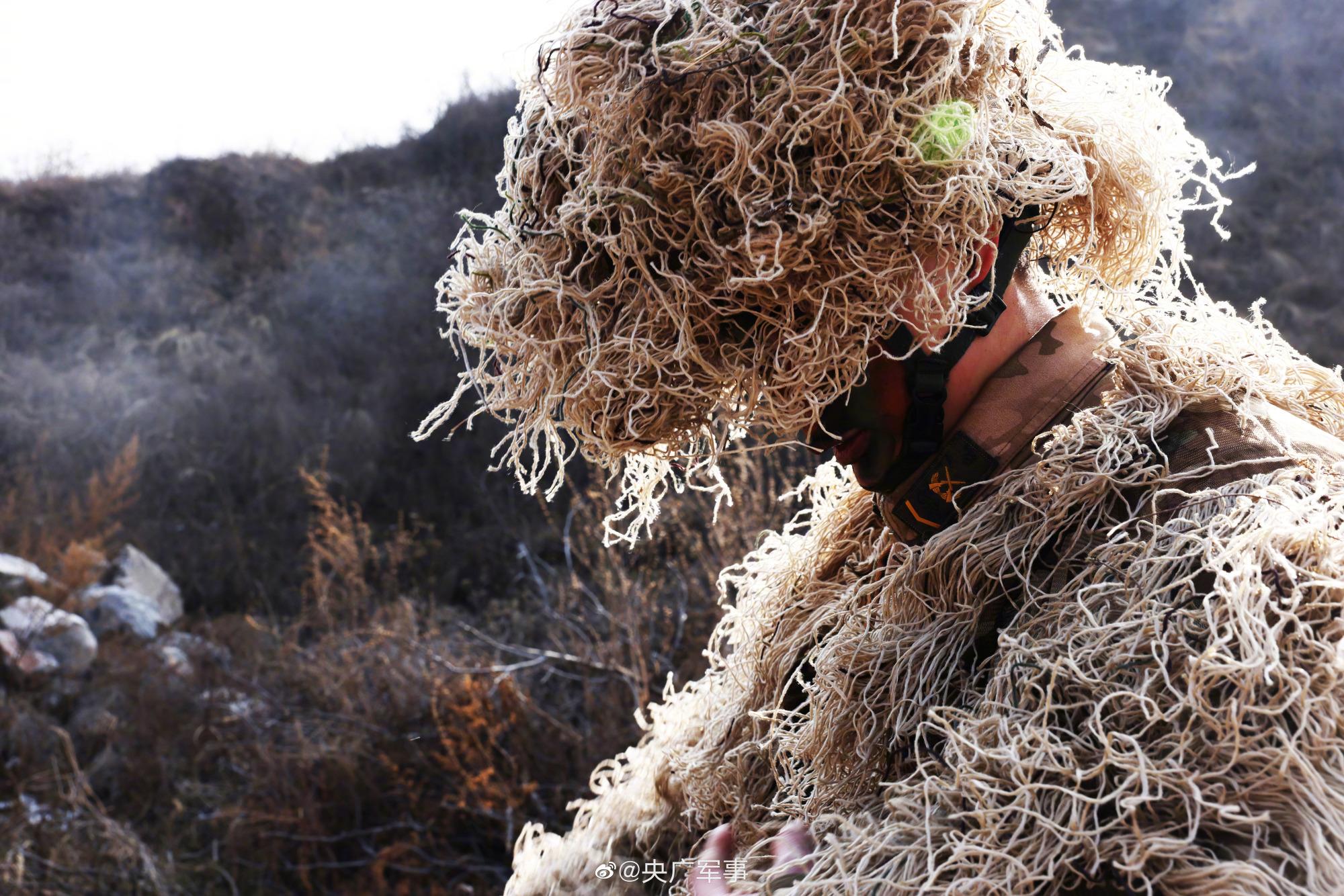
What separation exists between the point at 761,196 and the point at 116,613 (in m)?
6.56

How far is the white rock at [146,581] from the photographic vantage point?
6.75 metres

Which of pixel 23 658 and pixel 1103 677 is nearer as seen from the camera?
pixel 1103 677

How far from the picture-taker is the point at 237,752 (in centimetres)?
461

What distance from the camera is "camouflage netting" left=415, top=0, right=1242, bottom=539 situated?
1.07 metres

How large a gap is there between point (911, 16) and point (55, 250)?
13.0 metres

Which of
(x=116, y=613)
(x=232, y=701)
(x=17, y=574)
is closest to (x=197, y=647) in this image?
(x=232, y=701)

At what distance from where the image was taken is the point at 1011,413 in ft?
4.07

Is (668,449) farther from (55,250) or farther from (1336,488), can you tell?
(55,250)

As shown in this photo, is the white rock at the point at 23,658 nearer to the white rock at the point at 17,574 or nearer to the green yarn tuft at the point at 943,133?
the white rock at the point at 17,574

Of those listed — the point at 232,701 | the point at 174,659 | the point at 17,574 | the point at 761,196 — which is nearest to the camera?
the point at 761,196

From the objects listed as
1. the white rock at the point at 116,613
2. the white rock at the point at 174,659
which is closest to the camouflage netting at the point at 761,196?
the white rock at the point at 174,659

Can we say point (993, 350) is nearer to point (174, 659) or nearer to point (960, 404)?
point (960, 404)

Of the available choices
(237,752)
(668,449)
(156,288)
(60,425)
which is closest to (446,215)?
(156,288)

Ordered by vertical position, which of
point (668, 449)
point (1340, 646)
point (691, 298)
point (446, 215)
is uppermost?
point (446, 215)
